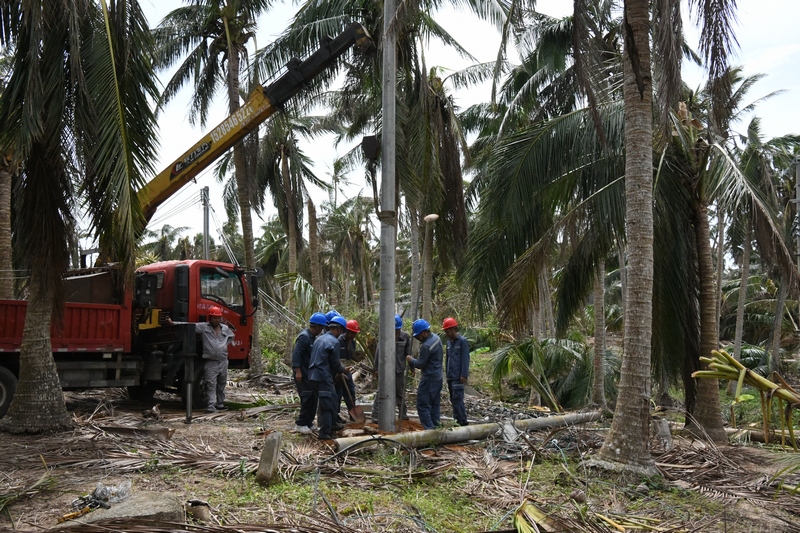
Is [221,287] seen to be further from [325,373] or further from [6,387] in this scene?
[325,373]

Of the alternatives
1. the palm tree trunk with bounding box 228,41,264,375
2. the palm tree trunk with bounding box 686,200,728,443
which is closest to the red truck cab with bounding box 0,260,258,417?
the palm tree trunk with bounding box 228,41,264,375

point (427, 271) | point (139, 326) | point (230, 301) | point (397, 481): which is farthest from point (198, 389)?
point (427, 271)

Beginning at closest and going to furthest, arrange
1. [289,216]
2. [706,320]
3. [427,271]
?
[706,320] < [427,271] < [289,216]

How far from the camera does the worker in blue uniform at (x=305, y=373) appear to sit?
33.6 feet

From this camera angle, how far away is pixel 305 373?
10422 mm

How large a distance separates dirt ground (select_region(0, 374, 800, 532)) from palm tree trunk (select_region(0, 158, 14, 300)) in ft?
17.0

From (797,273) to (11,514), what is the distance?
10.0 m

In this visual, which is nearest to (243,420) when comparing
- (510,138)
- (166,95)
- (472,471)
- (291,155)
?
(472,471)

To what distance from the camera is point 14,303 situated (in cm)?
1074

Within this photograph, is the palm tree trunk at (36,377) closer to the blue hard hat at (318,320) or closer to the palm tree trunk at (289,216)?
the blue hard hat at (318,320)

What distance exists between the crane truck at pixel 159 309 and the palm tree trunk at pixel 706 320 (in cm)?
686

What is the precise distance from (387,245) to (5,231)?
8.45 m

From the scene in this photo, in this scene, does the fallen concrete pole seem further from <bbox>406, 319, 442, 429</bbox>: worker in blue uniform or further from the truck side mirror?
the truck side mirror

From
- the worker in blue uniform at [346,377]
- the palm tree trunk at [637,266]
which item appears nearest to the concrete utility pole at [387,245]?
the worker in blue uniform at [346,377]
